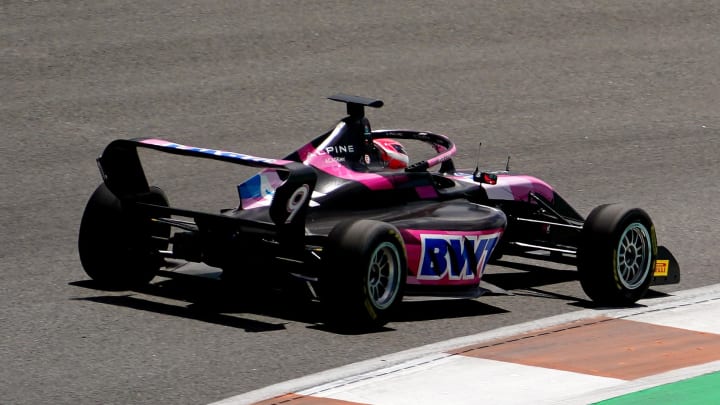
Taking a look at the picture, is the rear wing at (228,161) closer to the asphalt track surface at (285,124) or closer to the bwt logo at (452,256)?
the asphalt track surface at (285,124)

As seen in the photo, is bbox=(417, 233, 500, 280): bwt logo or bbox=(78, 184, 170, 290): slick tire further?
bbox=(78, 184, 170, 290): slick tire

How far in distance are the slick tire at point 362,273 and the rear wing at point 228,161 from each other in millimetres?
290

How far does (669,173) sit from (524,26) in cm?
504

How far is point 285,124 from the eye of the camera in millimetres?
14328

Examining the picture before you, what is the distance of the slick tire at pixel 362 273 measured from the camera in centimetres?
793

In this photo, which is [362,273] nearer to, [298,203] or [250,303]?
[298,203]

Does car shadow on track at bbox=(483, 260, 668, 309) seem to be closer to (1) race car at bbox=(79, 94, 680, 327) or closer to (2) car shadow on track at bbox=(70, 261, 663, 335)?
(2) car shadow on track at bbox=(70, 261, 663, 335)

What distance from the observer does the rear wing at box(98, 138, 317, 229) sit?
8.04 m

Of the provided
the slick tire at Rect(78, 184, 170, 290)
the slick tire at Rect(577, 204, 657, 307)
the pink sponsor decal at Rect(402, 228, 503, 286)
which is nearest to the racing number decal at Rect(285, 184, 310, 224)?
the pink sponsor decal at Rect(402, 228, 503, 286)

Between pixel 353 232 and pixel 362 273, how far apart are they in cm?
24

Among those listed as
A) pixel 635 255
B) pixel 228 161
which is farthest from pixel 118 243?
pixel 635 255

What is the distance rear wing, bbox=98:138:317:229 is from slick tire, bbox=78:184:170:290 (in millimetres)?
144

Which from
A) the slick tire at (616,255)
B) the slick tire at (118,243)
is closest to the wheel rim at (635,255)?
the slick tire at (616,255)

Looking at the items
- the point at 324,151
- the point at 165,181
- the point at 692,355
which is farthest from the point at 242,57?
the point at 692,355
